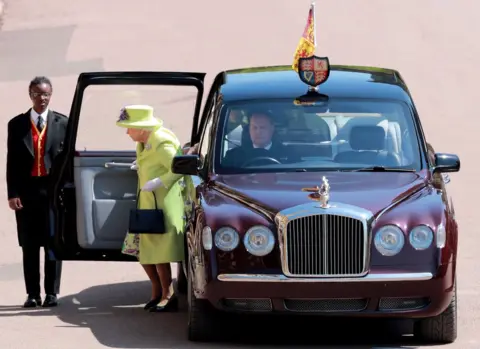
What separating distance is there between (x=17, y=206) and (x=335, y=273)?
137 inches

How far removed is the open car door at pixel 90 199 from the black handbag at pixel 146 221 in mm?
687

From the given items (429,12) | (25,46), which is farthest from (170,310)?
(429,12)

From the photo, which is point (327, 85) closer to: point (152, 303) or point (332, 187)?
point (332, 187)

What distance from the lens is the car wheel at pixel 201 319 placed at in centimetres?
962

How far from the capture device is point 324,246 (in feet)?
30.2

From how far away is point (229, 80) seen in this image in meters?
11.2

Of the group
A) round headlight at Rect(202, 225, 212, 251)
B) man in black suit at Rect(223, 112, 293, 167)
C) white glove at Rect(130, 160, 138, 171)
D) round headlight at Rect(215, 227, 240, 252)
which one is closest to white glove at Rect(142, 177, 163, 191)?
white glove at Rect(130, 160, 138, 171)

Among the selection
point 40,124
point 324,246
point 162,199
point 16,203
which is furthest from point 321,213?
point 40,124

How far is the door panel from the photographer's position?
11648 millimetres

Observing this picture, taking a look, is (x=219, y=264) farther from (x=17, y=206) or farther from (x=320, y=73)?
(x=17, y=206)

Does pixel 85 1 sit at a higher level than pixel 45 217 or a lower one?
higher

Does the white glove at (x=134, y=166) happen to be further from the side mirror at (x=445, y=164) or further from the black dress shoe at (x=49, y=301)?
the side mirror at (x=445, y=164)

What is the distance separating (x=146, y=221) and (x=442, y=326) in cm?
249

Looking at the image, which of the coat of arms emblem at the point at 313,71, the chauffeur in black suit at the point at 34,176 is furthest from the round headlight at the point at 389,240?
the chauffeur in black suit at the point at 34,176
